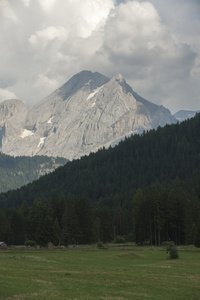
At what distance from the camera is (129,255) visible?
83312mm

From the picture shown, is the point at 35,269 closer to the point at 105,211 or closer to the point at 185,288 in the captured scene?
the point at 185,288

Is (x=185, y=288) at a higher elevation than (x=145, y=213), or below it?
below

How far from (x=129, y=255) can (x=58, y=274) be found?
36532 millimetres

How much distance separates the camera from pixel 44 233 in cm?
11938

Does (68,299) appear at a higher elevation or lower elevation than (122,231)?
lower

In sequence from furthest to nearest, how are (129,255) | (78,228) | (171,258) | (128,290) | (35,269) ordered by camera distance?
1. (78,228)
2. (129,255)
3. (171,258)
4. (35,269)
5. (128,290)

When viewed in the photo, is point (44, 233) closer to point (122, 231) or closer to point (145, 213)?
point (145, 213)

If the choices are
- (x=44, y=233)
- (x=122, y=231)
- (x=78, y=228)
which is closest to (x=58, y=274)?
(x=44, y=233)

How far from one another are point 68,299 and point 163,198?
91.1 metres

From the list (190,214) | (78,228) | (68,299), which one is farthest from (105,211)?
(68,299)

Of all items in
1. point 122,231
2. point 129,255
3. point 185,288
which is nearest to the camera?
point 185,288

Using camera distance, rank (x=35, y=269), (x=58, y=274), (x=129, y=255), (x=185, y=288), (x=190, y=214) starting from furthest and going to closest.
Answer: (x=190, y=214) < (x=129, y=255) < (x=35, y=269) < (x=58, y=274) < (x=185, y=288)

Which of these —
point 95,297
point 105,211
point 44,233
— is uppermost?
point 105,211

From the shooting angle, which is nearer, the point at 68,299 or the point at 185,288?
the point at 68,299
